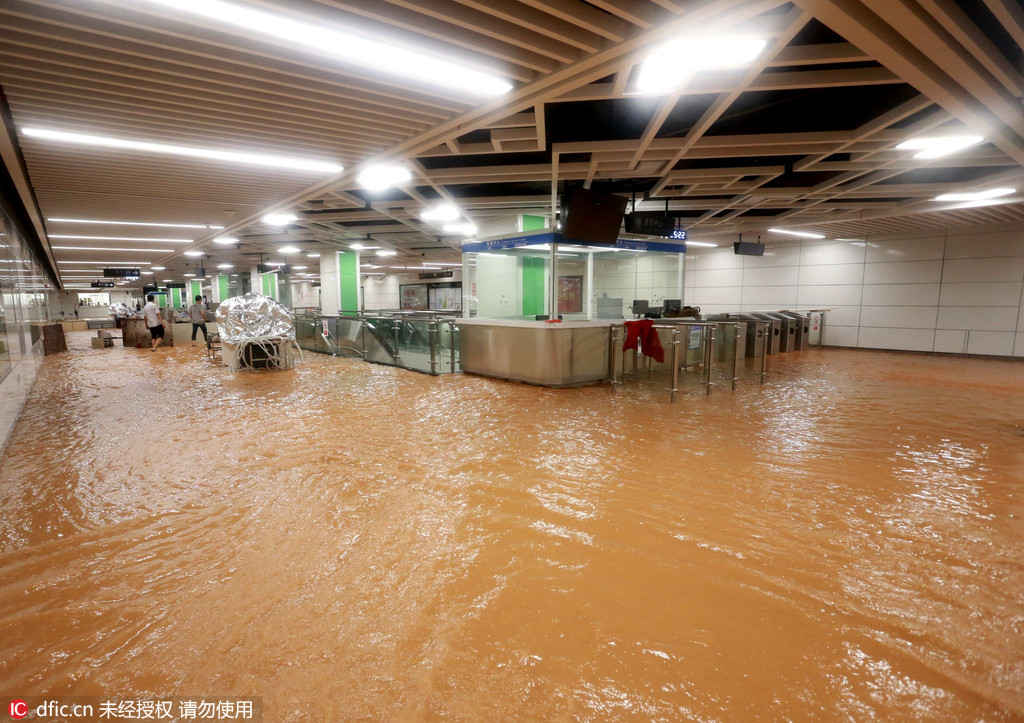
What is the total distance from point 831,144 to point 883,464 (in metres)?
3.91

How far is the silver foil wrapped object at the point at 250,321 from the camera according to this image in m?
8.99

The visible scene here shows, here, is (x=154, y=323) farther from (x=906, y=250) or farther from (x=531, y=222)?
(x=906, y=250)

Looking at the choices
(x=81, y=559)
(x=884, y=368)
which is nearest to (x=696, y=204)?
(x=884, y=368)

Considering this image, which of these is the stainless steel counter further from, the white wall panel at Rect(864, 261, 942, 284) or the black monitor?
the white wall panel at Rect(864, 261, 942, 284)

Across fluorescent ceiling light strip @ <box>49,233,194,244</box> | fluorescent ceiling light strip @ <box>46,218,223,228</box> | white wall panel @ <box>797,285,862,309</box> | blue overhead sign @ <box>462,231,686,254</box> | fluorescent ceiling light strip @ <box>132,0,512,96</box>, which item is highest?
fluorescent ceiling light strip @ <box>132,0,512,96</box>

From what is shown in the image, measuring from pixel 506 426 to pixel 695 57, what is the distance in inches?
145

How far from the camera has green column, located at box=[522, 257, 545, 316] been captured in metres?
9.89

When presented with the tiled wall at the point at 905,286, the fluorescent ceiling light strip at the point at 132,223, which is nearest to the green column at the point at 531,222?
the fluorescent ceiling light strip at the point at 132,223

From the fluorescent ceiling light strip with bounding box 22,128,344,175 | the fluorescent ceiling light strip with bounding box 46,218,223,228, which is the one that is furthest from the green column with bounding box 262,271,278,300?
the fluorescent ceiling light strip with bounding box 22,128,344,175

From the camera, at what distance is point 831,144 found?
18.1 ft

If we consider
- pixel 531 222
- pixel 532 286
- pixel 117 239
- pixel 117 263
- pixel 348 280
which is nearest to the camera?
pixel 531 222

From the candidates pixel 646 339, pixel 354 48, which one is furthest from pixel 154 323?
pixel 646 339

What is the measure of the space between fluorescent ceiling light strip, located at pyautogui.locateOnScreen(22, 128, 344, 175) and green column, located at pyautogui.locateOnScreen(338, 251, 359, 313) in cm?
932

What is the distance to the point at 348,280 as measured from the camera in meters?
15.7
